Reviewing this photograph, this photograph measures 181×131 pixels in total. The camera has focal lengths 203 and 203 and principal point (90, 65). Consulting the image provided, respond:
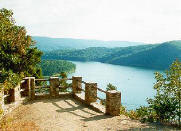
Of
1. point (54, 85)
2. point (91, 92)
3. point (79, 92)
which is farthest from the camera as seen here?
point (79, 92)

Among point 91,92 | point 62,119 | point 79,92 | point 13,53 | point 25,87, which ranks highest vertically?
point 13,53

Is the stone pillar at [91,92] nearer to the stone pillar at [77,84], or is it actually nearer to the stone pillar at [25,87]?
the stone pillar at [77,84]

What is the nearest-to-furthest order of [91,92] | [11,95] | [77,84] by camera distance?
[11,95] < [91,92] < [77,84]

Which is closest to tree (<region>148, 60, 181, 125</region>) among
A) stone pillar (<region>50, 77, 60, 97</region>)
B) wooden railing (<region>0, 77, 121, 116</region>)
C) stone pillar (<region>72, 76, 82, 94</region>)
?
wooden railing (<region>0, 77, 121, 116</region>)

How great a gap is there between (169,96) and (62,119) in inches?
228

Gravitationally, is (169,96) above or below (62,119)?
above

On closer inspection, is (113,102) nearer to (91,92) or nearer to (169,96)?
(91,92)

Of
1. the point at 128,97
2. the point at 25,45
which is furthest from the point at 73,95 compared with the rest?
the point at 128,97

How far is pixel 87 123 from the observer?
29.9 feet

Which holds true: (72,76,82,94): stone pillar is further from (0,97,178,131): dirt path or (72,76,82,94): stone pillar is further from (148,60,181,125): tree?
(148,60,181,125): tree

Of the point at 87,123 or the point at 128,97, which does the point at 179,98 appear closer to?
the point at 87,123

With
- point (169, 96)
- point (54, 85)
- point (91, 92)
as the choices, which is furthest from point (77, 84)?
point (169, 96)

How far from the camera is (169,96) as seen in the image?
35.7ft

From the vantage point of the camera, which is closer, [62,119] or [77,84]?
[62,119]
